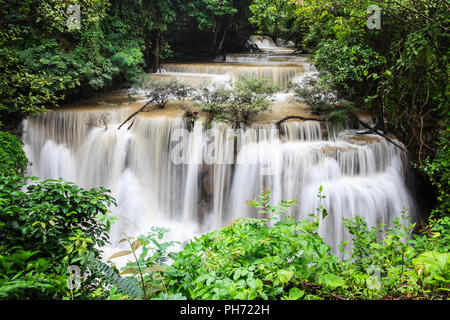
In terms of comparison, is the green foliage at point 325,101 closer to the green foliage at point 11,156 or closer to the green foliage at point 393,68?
the green foliage at point 393,68

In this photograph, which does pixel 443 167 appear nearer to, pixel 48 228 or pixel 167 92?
pixel 48 228

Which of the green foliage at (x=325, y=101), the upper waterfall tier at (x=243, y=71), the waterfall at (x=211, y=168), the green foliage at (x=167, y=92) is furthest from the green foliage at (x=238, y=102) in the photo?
the upper waterfall tier at (x=243, y=71)

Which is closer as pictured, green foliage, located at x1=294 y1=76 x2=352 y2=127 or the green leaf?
the green leaf

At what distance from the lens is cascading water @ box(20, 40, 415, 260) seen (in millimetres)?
6688

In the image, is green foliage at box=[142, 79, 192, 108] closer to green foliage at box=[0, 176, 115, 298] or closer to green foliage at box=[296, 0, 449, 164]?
green foliage at box=[296, 0, 449, 164]

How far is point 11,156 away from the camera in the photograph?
5938mm

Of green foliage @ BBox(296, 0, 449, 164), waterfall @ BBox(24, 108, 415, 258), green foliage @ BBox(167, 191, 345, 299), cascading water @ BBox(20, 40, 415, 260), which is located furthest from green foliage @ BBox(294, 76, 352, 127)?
green foliage @ BBox(167, 191, 345, 299)

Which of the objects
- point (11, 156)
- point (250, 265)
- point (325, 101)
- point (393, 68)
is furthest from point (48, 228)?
point (325, 101)

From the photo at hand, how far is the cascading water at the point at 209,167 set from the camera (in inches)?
263

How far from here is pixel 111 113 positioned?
812 centimetres

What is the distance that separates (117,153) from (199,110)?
2671 millimetres

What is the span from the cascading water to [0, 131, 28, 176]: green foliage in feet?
4.50
